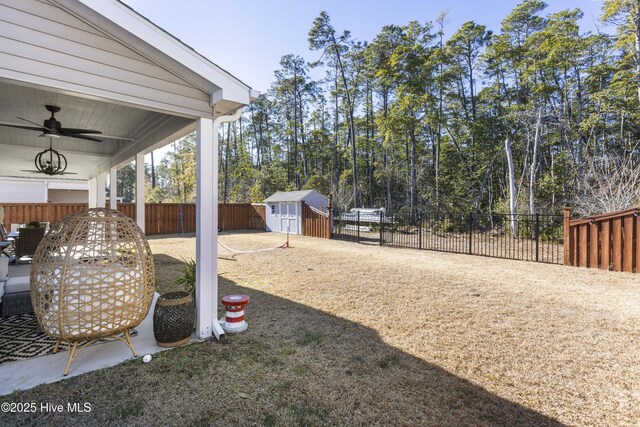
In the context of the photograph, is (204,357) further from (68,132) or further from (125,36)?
(68,132)

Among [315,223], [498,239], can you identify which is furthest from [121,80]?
[498,239]

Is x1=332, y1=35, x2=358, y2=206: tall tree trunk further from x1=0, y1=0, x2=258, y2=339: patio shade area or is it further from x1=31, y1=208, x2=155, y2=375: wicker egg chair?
x1=31, y1=208, x2=155, y2=375: wicker egg chair

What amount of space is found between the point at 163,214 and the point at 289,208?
6294 mm

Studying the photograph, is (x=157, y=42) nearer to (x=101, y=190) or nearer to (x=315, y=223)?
(x=101, y=190)

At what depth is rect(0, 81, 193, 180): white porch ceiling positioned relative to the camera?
11.8 feet

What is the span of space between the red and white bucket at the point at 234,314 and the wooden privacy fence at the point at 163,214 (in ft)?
42.1

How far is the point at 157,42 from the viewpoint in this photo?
255 centimetres

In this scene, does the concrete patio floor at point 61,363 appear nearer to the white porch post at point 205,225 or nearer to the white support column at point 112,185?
the white porch post at point 205,225

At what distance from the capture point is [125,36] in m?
2.47

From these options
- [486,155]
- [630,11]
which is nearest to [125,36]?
[630,11]

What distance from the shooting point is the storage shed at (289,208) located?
14.5 metres

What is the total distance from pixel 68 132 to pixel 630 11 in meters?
15.7

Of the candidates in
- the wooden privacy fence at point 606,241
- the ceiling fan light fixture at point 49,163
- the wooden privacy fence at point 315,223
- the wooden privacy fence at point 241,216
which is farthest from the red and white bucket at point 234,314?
the wooden privacy fence at point 241,216

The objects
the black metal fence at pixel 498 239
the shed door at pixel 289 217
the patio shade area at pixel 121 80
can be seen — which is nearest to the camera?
the patio shade area at pixel 121 80
